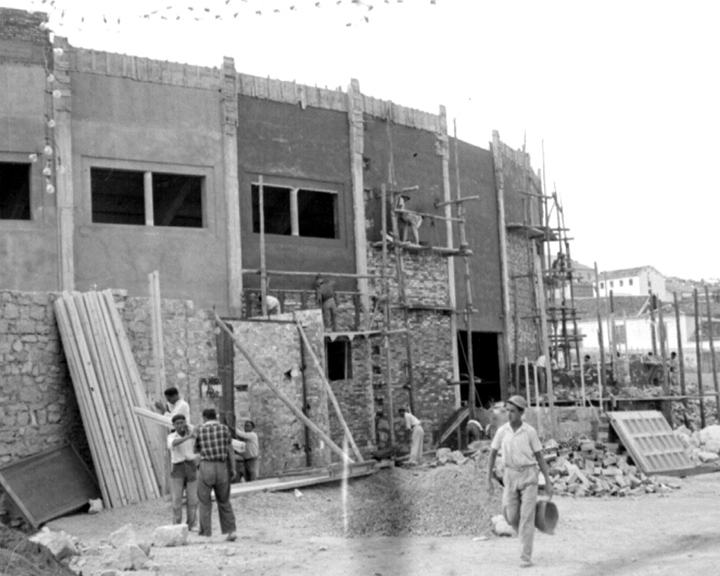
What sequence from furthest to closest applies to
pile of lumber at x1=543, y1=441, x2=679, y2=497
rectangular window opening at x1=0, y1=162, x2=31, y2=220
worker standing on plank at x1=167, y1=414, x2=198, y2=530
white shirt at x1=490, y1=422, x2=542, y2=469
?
rectangular window opening at x1=0, y1=162, x2=31, y2=220
pile of lumber at x1=543, y1=441, x2=679, y2=497
worker standing on plank at x1=167, y1=414, x2=198, y2=530
white shirt at x1=490, y1=422, x2=542, y2=469

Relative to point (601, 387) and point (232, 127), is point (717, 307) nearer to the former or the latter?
point (601, 387)

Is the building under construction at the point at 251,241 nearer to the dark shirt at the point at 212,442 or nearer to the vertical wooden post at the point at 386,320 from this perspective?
the vertical wooden post at the point at 386,320

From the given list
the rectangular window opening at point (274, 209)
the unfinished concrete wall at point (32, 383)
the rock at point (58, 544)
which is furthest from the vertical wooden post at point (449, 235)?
the rock at point (58, 544)

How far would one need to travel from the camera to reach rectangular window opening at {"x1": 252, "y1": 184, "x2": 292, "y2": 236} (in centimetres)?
2319

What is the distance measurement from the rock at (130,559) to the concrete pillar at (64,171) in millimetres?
10311

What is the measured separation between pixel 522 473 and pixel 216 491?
3.81 metres

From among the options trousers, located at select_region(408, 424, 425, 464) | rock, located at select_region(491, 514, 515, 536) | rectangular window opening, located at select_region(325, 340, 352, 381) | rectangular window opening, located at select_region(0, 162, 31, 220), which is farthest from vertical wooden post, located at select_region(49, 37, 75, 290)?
rock, located at select_region(491, 514, 515, 536)

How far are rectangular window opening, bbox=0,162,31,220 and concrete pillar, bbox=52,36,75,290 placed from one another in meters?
0.76

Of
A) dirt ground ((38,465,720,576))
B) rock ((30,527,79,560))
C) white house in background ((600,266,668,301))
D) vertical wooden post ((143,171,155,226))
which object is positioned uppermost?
white house in background ((600,266,668,301))

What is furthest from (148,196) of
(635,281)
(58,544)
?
(635,281)

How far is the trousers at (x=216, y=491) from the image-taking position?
39.3ft

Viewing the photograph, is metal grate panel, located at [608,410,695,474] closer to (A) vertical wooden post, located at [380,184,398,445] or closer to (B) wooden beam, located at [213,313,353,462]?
(A) vertical wooden post, located at [380,184,398,445]

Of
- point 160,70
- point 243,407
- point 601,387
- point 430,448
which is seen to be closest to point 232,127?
point 160,70

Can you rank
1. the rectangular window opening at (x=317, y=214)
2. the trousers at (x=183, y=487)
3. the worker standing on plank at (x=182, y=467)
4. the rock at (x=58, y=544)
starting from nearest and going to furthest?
1. the rock at (x=58, y=544)
2. the worker standing on plank at (x=182, y=467)
3. the trousers at (x=183, y=487)
4. the rectangular window opening at (x=317, y=214)
